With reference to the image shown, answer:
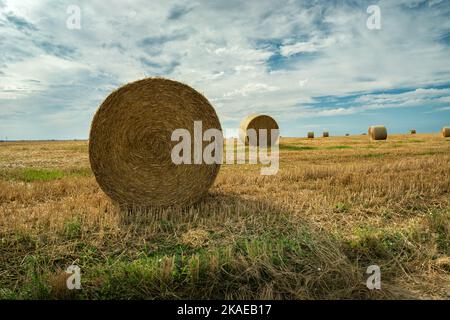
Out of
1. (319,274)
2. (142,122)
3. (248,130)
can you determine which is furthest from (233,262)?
(248,130)

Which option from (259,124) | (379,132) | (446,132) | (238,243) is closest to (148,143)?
(238,243)

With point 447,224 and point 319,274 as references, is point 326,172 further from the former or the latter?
point 319,274

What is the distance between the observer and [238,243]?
12.2ft

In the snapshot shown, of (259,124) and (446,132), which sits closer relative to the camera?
(259,124)

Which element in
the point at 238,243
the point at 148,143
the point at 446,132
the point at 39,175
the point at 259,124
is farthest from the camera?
the point at 446,132

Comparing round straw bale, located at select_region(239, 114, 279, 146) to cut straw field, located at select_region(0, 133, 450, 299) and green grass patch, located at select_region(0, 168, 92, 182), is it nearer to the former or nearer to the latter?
green grass patch, located at select_region(0, 168, 92, 182)

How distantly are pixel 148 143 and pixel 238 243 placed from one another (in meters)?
2.67

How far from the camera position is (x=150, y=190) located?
17.9 feet

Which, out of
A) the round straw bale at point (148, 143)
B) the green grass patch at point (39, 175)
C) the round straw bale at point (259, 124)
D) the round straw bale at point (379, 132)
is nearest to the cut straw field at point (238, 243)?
the round straw bale at point (148, 143)

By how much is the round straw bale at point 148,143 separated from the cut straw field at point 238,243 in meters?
0.39

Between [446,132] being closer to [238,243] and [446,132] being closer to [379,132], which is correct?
[379,132]

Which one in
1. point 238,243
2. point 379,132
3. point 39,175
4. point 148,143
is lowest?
point 238,243

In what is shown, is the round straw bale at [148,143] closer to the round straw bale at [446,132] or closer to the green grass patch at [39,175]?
the green grass patch at [39,175]
